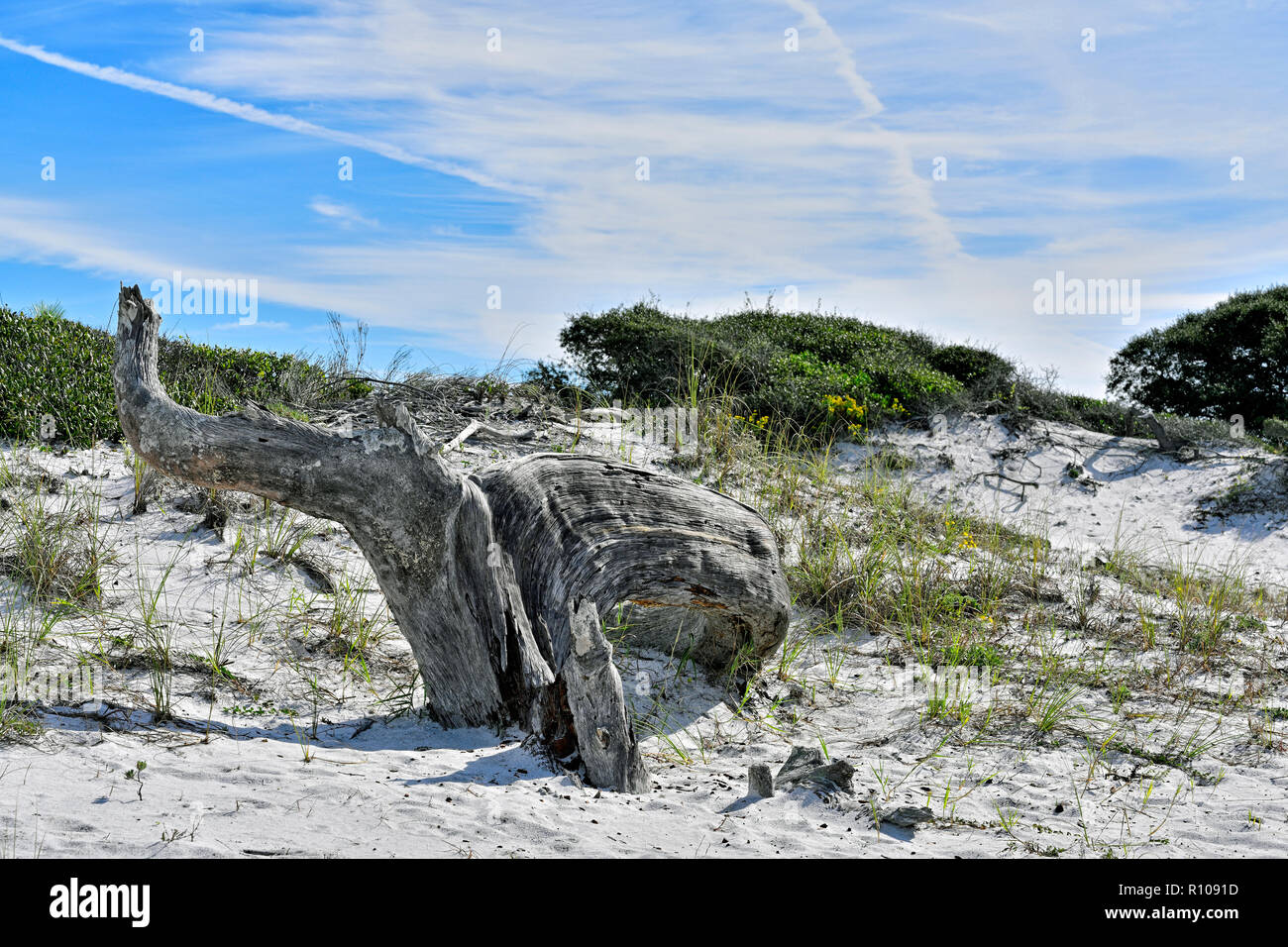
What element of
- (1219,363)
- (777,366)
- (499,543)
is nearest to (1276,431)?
(1219,363)

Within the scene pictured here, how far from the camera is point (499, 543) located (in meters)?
4.72

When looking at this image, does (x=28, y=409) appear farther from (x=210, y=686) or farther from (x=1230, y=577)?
(x=1230, y=577)

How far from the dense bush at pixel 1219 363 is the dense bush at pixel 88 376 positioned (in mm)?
15433

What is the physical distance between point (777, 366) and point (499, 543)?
8.36 m

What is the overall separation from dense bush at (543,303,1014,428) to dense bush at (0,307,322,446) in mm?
3391

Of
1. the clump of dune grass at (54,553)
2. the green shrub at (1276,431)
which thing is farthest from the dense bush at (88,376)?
the green shrub at (1276,431)

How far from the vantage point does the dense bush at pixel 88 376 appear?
847cm

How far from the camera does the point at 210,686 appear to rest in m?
4.93

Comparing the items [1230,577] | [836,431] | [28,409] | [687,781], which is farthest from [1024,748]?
[28,409]

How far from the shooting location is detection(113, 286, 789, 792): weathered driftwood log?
13.5 feet

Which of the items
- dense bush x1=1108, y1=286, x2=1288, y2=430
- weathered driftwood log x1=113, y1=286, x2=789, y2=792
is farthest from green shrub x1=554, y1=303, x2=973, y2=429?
weathered driftwood log x1=113, y1=286, x2=789, y2=792

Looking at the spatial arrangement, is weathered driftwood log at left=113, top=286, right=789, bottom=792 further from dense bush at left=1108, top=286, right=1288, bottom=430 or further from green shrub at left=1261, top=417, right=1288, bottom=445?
dense bush at left=1108, top=286, right=1288, bottom=430

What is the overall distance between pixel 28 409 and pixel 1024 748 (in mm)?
8656

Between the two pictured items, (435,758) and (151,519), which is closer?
(435,758)
